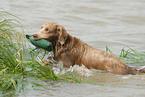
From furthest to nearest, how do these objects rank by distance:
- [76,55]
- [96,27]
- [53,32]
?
[96,27] < [76,55] < [53,32]

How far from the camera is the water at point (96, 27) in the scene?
589 centimetres

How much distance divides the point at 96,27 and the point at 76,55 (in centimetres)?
678

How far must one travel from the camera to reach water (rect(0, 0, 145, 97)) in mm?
5895

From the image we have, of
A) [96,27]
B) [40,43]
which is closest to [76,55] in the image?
[40,43]

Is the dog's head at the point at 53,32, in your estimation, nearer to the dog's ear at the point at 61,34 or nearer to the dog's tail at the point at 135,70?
the dog's ear at the point at 61,34

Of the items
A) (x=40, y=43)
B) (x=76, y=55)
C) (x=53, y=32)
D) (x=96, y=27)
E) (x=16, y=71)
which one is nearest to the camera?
(x=16, y=71)

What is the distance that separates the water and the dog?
0.17m

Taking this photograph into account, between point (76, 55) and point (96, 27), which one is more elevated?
point (96, 27)

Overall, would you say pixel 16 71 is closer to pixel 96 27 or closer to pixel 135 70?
pixel 135 70

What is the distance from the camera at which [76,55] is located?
729 centimetres

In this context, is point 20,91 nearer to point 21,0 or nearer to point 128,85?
point 128,85

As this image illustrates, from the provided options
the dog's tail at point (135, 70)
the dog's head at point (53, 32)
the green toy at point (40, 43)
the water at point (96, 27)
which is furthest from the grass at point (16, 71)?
the dog's tail at point (135, 70)

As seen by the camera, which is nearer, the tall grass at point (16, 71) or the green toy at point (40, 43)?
the tall grass at point (16, 71)

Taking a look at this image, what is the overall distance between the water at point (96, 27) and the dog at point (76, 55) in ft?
0.56
